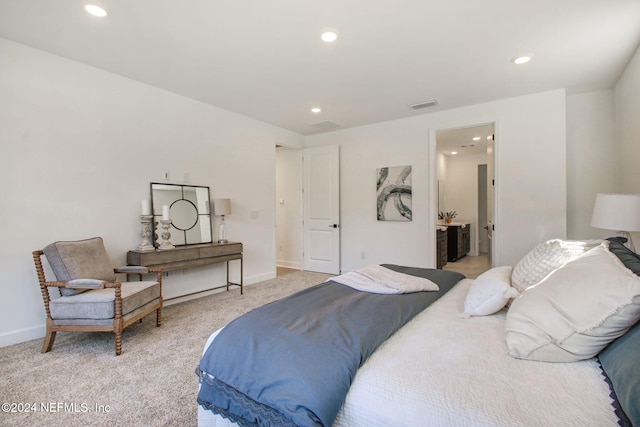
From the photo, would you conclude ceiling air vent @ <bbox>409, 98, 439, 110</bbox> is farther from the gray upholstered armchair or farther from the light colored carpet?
the gray upholstered armchair

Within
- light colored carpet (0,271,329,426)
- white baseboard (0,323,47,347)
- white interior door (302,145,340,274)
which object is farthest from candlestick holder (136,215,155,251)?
white interior door (302,145,340,274)

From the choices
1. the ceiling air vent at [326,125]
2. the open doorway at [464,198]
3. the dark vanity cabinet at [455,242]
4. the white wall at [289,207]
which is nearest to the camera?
the ceiling air vent at [326,125]

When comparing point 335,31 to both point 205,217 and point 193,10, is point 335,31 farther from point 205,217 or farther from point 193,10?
point 205,217

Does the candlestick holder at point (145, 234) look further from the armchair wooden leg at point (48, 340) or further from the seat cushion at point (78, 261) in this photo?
the armchair wooden leg at point (48, 340)

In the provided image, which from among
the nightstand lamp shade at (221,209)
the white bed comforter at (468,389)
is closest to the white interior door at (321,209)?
the nightstand lamp shade at (221,209)

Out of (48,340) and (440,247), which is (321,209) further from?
(48,340)

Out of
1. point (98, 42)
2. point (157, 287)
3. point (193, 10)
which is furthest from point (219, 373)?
point (98, 42)

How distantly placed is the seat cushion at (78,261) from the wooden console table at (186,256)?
35cm

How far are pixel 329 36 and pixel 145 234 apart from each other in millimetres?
2779

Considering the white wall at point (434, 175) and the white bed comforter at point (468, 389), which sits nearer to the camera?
the white bed comforter at point (468, 389)

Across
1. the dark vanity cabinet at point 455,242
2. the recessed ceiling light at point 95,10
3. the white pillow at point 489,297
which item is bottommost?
the dark vanity cabinet at point 455,242

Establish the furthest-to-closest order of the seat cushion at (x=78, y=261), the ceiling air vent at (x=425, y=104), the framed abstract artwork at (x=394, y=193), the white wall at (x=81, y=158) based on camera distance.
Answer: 1. the framed abstract artwork at (x=394, y=193)
2. the ceiling air vent at (x=425, y=104)
3. the white wall at (x=81, y=158)
4. the seat cushion at (x=78, y=261)

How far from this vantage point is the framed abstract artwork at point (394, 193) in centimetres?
483

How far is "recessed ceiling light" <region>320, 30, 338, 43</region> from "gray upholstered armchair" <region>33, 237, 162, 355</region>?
2618 millimetres
